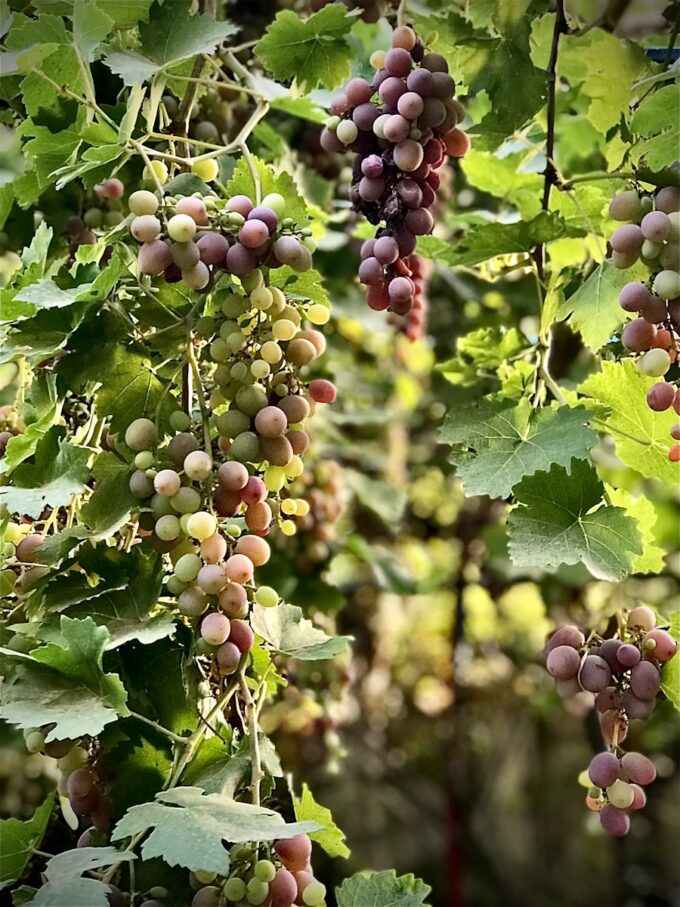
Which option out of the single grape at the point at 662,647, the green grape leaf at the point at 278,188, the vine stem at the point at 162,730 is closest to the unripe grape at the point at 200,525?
the vine stem at the point at 162,730

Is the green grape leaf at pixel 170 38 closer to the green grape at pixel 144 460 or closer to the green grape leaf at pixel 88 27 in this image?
the green grape leaf at pixel 88 27

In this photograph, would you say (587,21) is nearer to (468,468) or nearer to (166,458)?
(468,468)

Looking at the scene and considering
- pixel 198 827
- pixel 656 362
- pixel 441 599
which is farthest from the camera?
pixel 441 599

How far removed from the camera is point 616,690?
68cm

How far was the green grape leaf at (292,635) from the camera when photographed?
2.16 ft

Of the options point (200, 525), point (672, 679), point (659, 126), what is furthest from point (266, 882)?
point (659, 126)

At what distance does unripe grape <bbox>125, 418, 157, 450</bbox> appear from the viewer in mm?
637

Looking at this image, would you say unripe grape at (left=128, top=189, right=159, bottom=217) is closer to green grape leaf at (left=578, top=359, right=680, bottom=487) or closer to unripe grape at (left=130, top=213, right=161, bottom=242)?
unripe grape at (left=130, top=213, right=161, bottom=242)

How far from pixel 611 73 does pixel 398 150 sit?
0.20 meters

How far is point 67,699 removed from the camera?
1.90ft

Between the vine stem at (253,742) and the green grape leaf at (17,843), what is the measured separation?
15cm

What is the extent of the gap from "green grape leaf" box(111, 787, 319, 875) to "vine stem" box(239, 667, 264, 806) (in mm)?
28

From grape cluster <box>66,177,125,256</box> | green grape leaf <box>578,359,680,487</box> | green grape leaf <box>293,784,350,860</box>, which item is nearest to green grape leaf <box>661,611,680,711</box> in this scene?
green grape leaf <box>578,359,680,487</box>

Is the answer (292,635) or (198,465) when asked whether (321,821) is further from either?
(198,465)
